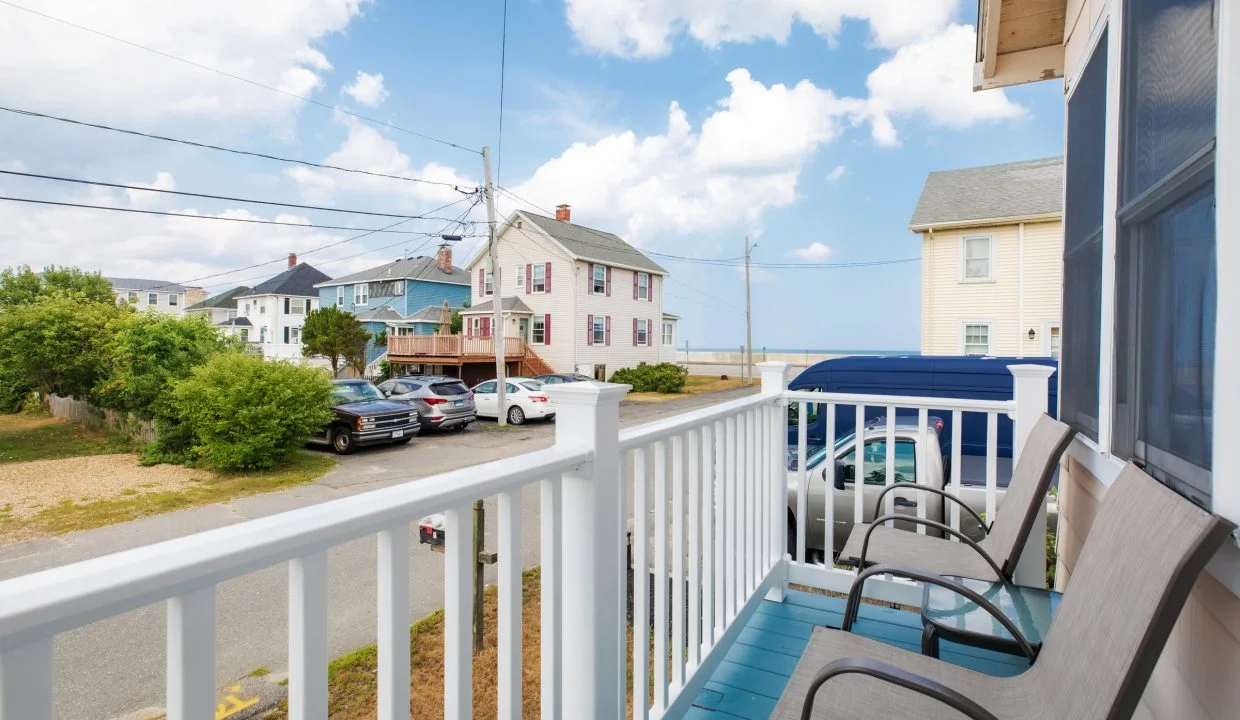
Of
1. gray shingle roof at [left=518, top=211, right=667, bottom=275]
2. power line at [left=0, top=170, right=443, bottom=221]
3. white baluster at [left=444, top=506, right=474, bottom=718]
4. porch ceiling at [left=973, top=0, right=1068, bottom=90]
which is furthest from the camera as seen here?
gray shingle roof at [left=518, top=211, right=667, bottom=275]

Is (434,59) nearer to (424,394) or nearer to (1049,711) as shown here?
(424,394)

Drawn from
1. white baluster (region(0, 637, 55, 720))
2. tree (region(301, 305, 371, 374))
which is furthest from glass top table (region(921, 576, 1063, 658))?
tree (region(301, 305, 371, 374))

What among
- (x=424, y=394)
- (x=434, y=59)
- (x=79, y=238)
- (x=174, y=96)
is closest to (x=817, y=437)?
(x=424, y=394)

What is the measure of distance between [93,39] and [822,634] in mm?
19753

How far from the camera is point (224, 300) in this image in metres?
38.8

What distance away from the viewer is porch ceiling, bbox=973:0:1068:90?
2933 mm

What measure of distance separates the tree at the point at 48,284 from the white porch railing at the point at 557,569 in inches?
878

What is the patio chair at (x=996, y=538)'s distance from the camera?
1.90 metres

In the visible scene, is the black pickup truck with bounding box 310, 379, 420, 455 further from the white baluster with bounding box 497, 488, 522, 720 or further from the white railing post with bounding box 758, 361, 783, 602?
the white baluster with bounding box 497, 488, 522, 720

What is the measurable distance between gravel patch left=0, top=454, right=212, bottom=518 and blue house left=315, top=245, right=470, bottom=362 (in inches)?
617

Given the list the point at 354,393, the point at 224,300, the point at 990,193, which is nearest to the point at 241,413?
the point at 354,393

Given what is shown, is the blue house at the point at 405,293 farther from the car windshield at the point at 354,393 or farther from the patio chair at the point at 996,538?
the patio chair at the point at 996,538

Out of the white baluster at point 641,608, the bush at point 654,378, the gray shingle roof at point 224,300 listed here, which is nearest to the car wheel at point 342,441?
the white baluster at point 641,608

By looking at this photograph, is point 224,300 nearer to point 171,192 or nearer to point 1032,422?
point 171,192
